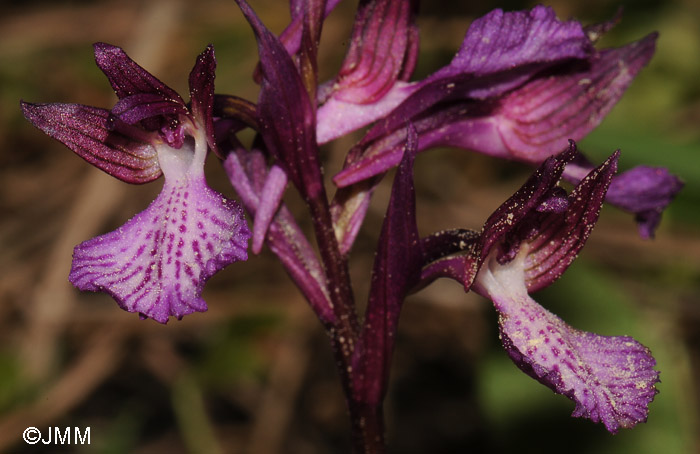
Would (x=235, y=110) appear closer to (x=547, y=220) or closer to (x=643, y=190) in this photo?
(x=547, y=220)

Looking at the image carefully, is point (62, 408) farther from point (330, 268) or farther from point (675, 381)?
point (675, 381)

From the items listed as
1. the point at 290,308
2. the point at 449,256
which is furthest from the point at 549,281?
the point at 290,308

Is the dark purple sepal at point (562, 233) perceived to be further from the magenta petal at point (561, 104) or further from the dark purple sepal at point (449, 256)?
the magenta petal at point (561, 104)

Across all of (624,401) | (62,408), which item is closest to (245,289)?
(62,408)

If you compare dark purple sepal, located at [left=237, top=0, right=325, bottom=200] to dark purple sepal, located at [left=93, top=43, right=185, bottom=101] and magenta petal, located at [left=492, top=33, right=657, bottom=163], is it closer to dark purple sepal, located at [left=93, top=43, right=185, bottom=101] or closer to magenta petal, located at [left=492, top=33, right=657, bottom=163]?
dark purple sepal, located at [left=93, top=43, right=185, bottom=101]

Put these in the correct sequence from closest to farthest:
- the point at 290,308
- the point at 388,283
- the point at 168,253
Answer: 1. the point at 168,253
2. the point at 388,283
3. the point at 290,308

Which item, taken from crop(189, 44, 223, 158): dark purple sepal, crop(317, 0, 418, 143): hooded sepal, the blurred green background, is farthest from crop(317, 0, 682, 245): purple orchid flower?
the blurred green background

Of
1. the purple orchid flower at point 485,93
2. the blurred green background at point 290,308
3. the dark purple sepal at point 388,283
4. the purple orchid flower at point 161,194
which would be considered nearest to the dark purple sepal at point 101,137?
the purple orchid flower at point 161,194

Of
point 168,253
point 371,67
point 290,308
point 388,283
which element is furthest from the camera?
point 290,308
